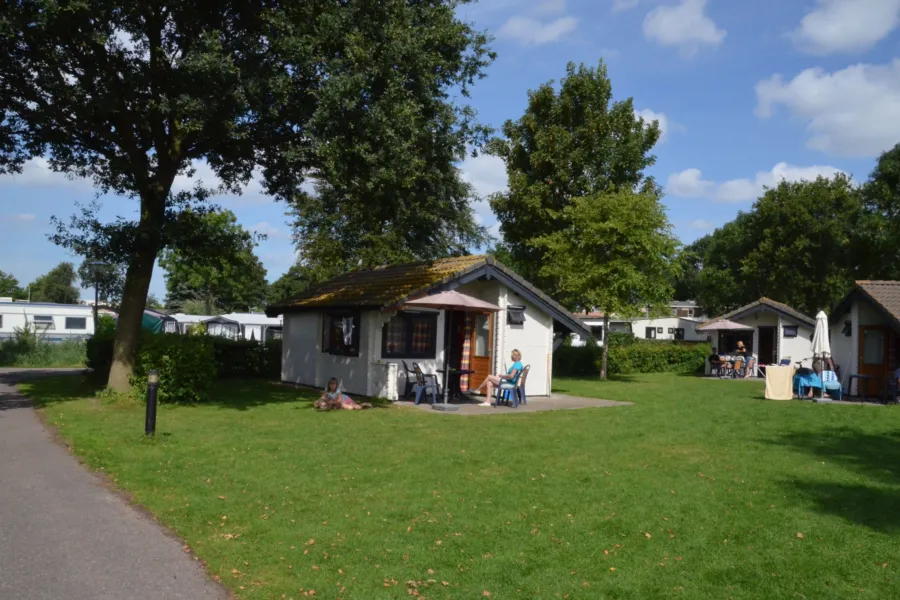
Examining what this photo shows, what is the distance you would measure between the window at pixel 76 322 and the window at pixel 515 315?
94.4ft

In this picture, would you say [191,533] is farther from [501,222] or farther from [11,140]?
[501,222]

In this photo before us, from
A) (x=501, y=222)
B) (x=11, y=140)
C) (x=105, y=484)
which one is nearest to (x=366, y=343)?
(x=11, y=140)

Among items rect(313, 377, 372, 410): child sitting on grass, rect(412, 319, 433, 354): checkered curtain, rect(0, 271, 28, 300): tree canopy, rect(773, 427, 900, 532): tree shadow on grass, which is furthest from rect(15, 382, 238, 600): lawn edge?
rect(0, 271, 28, 300): tree canopy

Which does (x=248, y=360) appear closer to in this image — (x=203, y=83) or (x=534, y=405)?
(x=534, y=405)

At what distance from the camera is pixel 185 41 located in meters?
14.3

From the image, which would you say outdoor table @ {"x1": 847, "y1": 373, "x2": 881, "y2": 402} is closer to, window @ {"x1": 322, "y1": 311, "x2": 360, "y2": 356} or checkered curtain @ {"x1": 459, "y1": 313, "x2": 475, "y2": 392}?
checkered curtain @ {"x1": 459, "y1": 313, "x2": 475, "y2": 392}

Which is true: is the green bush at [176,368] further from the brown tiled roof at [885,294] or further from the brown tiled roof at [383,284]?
the brown tiled roof at [885,294]

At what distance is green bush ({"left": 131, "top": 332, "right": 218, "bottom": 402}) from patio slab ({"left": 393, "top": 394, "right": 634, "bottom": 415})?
13.8ft

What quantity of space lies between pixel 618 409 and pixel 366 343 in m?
6.07

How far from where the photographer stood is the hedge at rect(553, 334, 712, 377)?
32.3 metres

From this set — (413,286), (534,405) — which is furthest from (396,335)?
(534,405)

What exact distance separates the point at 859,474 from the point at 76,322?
126ft

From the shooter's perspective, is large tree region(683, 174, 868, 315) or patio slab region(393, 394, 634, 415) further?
large tree region(683, 174, 868, 315)

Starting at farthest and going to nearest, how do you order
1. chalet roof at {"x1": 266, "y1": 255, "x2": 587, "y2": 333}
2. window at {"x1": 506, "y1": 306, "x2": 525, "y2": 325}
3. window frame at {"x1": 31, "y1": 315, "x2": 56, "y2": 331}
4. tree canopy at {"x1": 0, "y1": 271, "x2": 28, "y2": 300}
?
tree canopy at {"x1": 0, "y1": 271, "x2": 28, "y2": 300} → window frame at {"x1": 31, "y1": 315, "x2": 56, "y2": 331} → window at {"x1": 506, "y1": 306, "x2": 525, "y2": 325} → chalet roof at {"x1": 266, "y1": 255, "x2": 587, "y2": 333}
